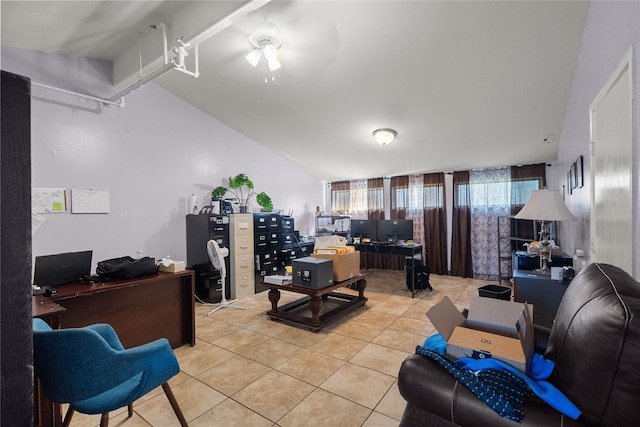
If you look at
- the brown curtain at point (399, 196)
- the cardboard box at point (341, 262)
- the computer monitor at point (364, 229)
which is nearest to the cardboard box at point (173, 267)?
the cardboard box at point (341, 262)

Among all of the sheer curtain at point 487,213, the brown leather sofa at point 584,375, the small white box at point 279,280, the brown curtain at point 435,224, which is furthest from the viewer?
the brown curtain at point 435,224

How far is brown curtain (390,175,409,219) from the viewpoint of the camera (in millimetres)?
6125

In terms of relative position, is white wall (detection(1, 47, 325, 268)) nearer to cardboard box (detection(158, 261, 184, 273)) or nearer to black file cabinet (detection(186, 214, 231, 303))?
black file cabinet (detection(186, 214, 231, 303))

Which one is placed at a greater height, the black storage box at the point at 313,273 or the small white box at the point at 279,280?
the black storage box at the point at 313,273

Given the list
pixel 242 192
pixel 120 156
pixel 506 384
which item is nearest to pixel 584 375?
pixel 506 384

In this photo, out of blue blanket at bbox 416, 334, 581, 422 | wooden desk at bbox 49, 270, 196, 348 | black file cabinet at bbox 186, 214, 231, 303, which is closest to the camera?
blue blanket at bbox 416, 334, 581, 422

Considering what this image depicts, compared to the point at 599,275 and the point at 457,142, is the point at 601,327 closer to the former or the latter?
the point at 599,275

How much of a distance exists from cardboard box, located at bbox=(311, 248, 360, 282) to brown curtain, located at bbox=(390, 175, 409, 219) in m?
2.89

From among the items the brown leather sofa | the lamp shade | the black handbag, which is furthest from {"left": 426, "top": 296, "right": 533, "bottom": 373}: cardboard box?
the black handbag

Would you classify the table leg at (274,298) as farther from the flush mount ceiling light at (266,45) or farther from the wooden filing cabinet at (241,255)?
the flush mount ceiling light at (266,45)

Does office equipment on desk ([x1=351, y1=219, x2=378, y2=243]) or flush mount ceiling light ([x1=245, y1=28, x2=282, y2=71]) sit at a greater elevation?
flush mount ceiling light ([x1=245, y1=28, x2=282, y2=71])

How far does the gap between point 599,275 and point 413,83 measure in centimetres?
259

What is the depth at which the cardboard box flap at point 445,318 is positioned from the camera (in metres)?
1.34

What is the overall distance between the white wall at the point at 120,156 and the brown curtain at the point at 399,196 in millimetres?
3263
